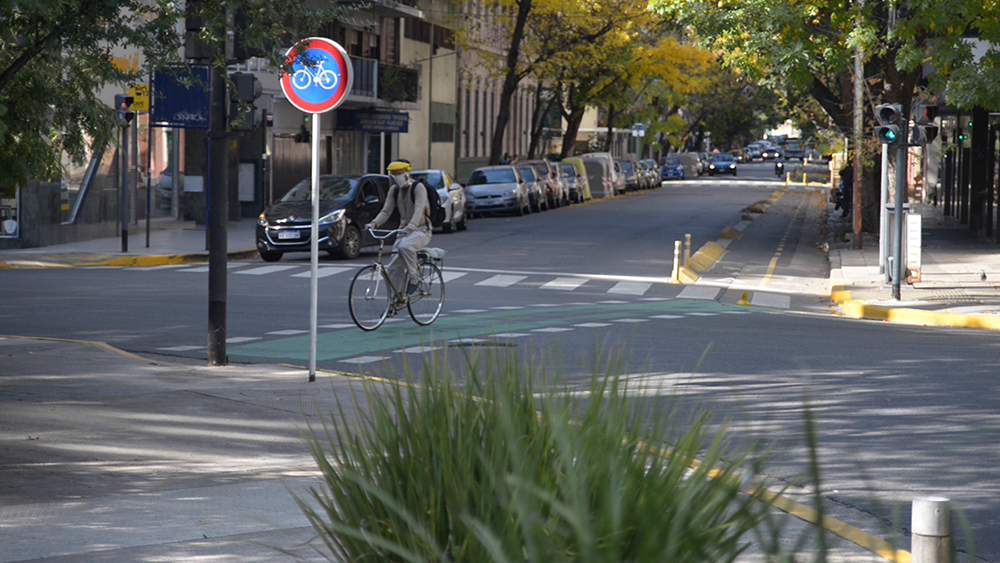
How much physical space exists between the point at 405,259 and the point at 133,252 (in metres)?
11.2

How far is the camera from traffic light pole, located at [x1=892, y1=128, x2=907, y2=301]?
17.5 metres

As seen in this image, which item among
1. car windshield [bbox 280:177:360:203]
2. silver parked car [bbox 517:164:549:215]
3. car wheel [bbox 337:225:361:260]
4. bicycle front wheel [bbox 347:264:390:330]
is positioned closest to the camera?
bicycle front wheel [bbox 347:264:390:330]

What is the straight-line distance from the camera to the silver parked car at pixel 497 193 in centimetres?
3959

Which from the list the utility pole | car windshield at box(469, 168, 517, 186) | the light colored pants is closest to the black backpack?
the light colored pants

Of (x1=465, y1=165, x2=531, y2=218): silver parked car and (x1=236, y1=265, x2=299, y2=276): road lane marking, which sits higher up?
(x1=465, y1=165, x2=531, y2=218): silver parked car

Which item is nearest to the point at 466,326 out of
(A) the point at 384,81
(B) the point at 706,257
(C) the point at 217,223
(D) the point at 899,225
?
A: (C) the point at 217,223

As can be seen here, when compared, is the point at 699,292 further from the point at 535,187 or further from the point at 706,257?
the point at 535,187

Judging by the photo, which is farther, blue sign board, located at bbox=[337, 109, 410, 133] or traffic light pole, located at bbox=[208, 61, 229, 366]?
blue sign board, located at bbox=[337, 109, 410, 133]

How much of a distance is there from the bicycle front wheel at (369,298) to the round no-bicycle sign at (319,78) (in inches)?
141

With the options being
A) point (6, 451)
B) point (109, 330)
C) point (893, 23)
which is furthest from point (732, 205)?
point (6, 451)

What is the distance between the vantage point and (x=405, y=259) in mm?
13805

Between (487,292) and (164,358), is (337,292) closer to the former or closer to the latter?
(487,292)

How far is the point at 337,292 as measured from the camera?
57.7ft

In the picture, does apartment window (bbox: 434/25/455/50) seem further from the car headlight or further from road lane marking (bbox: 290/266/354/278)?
road lane marking (bbox: 290/266/354/278)
